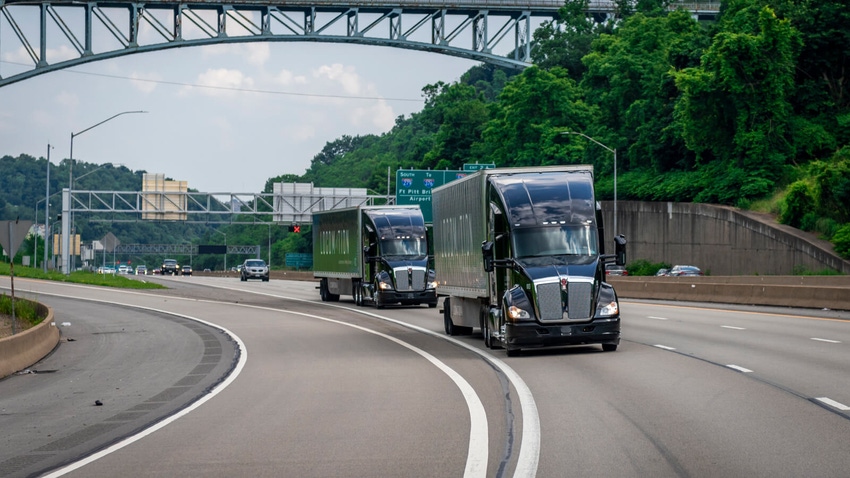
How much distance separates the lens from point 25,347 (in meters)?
21.8

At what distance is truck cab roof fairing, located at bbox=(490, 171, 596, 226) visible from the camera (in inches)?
853

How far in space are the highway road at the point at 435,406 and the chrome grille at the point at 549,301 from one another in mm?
757

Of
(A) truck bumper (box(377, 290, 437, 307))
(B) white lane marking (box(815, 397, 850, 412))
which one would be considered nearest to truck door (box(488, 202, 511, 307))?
(B) white lane marking (box(815, 397, 850, 412))

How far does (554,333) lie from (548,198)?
279 cm

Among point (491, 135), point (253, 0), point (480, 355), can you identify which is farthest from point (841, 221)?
point (491, 135)

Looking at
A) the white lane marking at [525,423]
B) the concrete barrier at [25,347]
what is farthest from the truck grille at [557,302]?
the concrete barrier at [25,347]

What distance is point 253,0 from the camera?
2500 inches

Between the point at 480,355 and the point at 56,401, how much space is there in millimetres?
7902

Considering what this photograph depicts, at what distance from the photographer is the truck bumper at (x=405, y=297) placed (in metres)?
41.2

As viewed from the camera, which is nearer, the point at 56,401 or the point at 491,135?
the point at 56,401

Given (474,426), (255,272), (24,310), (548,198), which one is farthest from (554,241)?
(255,272)

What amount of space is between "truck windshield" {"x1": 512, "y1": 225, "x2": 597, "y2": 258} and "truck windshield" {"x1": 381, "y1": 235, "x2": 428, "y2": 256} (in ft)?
66.5

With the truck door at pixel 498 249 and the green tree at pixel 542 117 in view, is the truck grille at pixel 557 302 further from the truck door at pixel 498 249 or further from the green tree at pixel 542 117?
the green tree at pixel 542 117

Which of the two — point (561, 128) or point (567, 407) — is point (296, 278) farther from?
point (567, 407)
